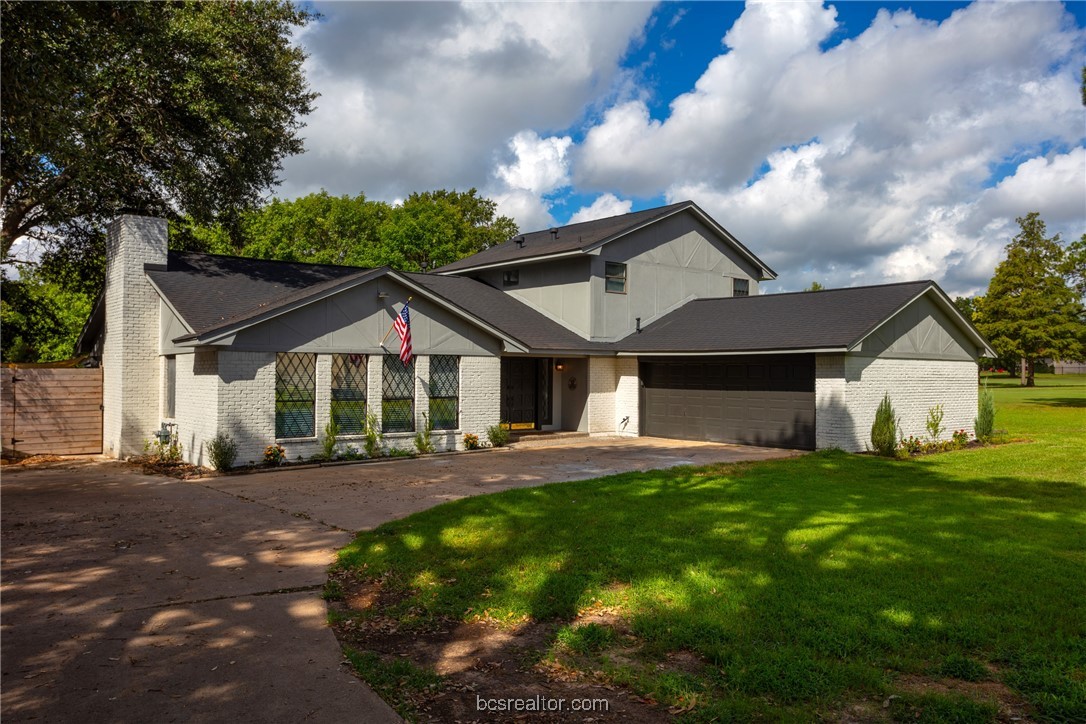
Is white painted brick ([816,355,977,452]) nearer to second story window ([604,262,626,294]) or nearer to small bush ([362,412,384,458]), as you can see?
second story window ([604,262,626,294])

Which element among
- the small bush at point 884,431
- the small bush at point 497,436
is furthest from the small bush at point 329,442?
the small bush at point 884,431

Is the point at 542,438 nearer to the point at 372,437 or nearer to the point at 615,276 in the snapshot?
the point at 615,276

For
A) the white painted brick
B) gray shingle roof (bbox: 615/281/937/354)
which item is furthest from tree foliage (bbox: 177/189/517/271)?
the white painted brick

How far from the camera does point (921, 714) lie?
13.3 ft

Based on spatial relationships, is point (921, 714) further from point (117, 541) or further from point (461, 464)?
point (461, 464)

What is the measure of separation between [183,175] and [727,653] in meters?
17.7

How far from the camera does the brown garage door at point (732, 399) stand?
17812 mm

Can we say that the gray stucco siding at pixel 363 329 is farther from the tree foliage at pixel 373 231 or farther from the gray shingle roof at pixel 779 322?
the tree foliage at pixel 373 231

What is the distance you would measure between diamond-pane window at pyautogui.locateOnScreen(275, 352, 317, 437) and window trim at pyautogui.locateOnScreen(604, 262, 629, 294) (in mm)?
9736

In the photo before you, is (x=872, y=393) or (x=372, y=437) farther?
(x=872, y=393)

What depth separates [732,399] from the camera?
1919 cm

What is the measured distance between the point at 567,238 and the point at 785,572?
61.8 ft

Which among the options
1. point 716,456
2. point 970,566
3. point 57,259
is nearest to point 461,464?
point 716,456

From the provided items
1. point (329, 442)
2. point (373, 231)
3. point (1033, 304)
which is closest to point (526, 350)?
point (329, 442)
